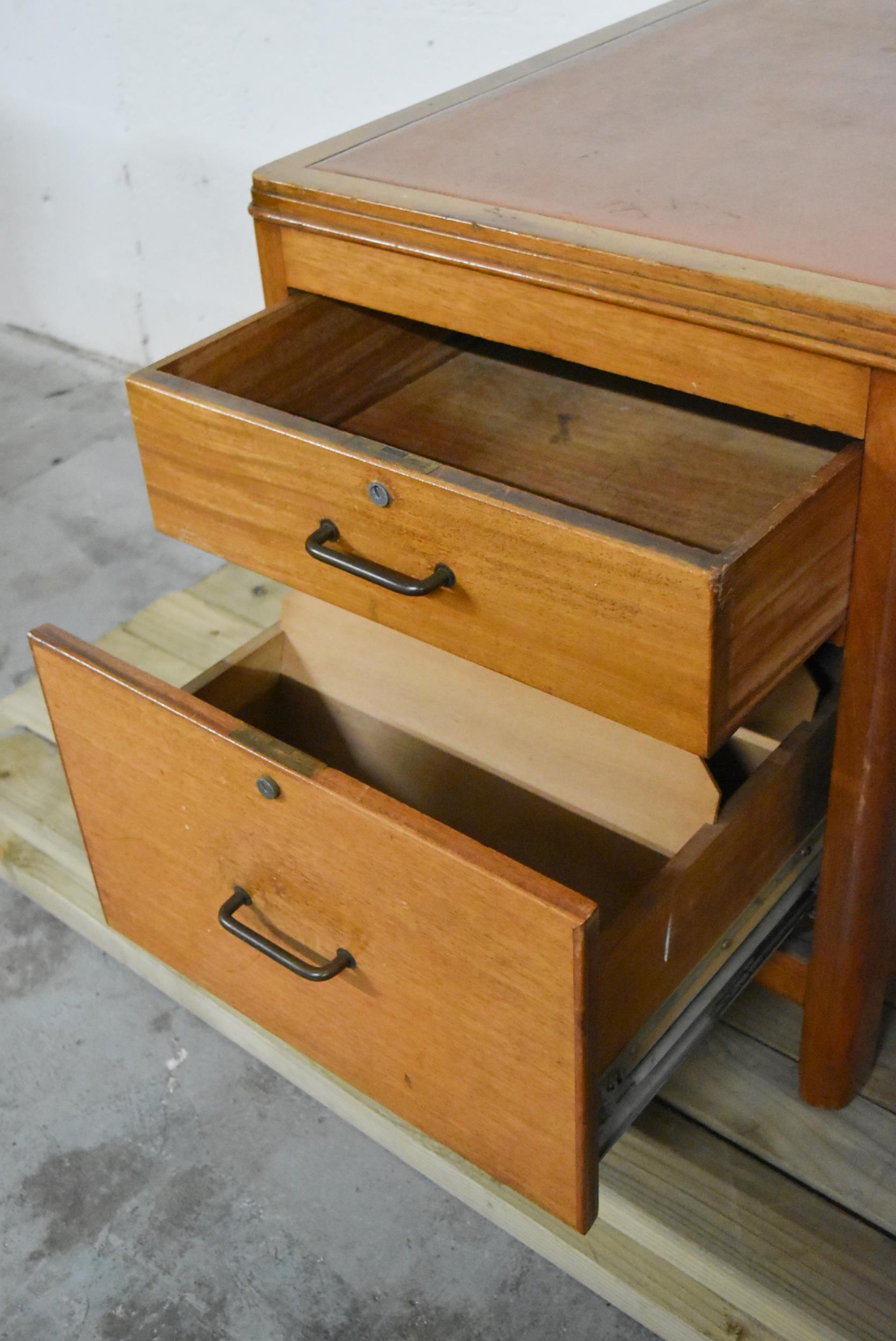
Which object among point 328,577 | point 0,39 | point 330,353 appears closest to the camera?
point 328,577

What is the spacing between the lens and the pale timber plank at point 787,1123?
3.05 feet

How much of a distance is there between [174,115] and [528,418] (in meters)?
1.18

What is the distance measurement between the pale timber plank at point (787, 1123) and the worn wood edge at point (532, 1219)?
3.9 inches

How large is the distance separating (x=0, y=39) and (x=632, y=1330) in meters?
2.02

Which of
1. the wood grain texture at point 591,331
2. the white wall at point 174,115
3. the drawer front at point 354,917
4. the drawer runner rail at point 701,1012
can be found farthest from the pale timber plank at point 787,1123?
the white wall at point 174,115

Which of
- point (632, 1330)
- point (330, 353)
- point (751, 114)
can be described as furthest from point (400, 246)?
point (632, 1330)

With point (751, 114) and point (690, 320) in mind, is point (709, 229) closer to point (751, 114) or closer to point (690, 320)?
point (690, 320)

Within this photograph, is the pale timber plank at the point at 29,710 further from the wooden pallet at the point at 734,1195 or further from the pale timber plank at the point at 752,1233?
the pale timber plank at the point at 752,1233

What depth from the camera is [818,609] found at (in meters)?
0.72

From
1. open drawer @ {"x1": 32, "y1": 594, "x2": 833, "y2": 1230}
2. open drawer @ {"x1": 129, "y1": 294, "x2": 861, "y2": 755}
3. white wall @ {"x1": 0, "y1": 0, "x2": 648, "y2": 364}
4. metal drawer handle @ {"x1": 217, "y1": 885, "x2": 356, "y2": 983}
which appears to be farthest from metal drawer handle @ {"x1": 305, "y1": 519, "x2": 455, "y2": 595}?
white wall @ {"x1": 0, "y1": 0, "x2": 648, "y2": 364}

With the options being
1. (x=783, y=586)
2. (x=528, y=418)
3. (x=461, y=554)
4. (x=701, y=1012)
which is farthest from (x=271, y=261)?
(x=701, y=1012)

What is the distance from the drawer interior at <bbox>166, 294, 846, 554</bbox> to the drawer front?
245 millimetres

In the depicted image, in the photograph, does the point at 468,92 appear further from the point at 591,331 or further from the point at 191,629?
the point at 191,629

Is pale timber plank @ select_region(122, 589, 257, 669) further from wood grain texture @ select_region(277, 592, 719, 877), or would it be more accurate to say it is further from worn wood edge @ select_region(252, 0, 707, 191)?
worn wood edge @ select_region(252, 0, 707, 191)
